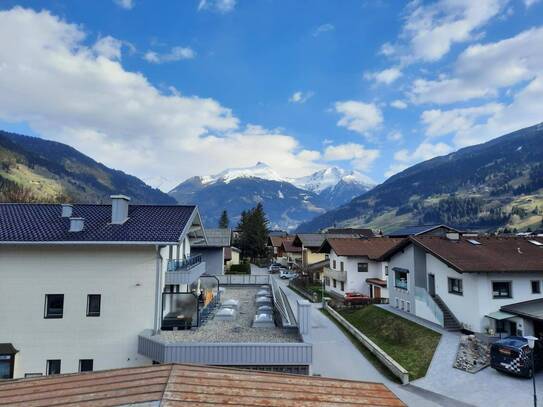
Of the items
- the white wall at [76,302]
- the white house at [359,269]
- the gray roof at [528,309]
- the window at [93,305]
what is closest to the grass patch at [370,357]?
the gray roof at [528,309]

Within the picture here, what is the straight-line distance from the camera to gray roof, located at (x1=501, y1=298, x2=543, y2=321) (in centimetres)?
2212

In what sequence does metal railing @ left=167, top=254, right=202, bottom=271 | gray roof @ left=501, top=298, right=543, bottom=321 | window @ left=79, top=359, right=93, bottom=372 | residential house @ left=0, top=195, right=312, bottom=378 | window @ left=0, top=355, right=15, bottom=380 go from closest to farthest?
1. window @ left=0, top=355, right=15, bottom=380
2. residential house @ left=0, top=195, right=312, bottom=378
3. window @ left=79, top=359, right=93, bottom=372
4. metal railing @ left=167, top=254, right=202, bottom=271
5. gray roof @ left=501, top=298, right=543, bottom=321

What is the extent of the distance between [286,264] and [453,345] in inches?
2660

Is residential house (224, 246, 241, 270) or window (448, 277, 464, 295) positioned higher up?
residential house (224, 246, 241, 270)

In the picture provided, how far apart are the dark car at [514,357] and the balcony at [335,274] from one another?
2713 cm

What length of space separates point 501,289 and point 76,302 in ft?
87.2

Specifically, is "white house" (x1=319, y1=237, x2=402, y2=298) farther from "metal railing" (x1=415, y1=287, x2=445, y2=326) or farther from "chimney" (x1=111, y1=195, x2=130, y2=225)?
"chimney" (x1=111, y1=195, x2=130, y2=225)

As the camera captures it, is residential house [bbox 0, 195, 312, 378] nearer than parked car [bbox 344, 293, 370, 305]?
Yes

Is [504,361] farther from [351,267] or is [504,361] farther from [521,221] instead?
[521,221]

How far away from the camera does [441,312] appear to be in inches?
1076

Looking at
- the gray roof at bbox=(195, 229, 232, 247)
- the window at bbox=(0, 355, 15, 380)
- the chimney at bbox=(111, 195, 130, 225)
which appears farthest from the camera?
the gray roof at bbox=(195, 229, 232, 247)

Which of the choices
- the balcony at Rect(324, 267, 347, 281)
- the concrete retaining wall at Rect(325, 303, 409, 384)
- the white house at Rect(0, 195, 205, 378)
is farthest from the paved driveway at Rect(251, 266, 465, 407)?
the balcony at Rect(324, 267, 347, 281)

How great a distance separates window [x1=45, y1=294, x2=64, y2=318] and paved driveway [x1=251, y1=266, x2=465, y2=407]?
12.5m

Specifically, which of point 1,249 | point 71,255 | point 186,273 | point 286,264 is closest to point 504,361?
point 186,273
